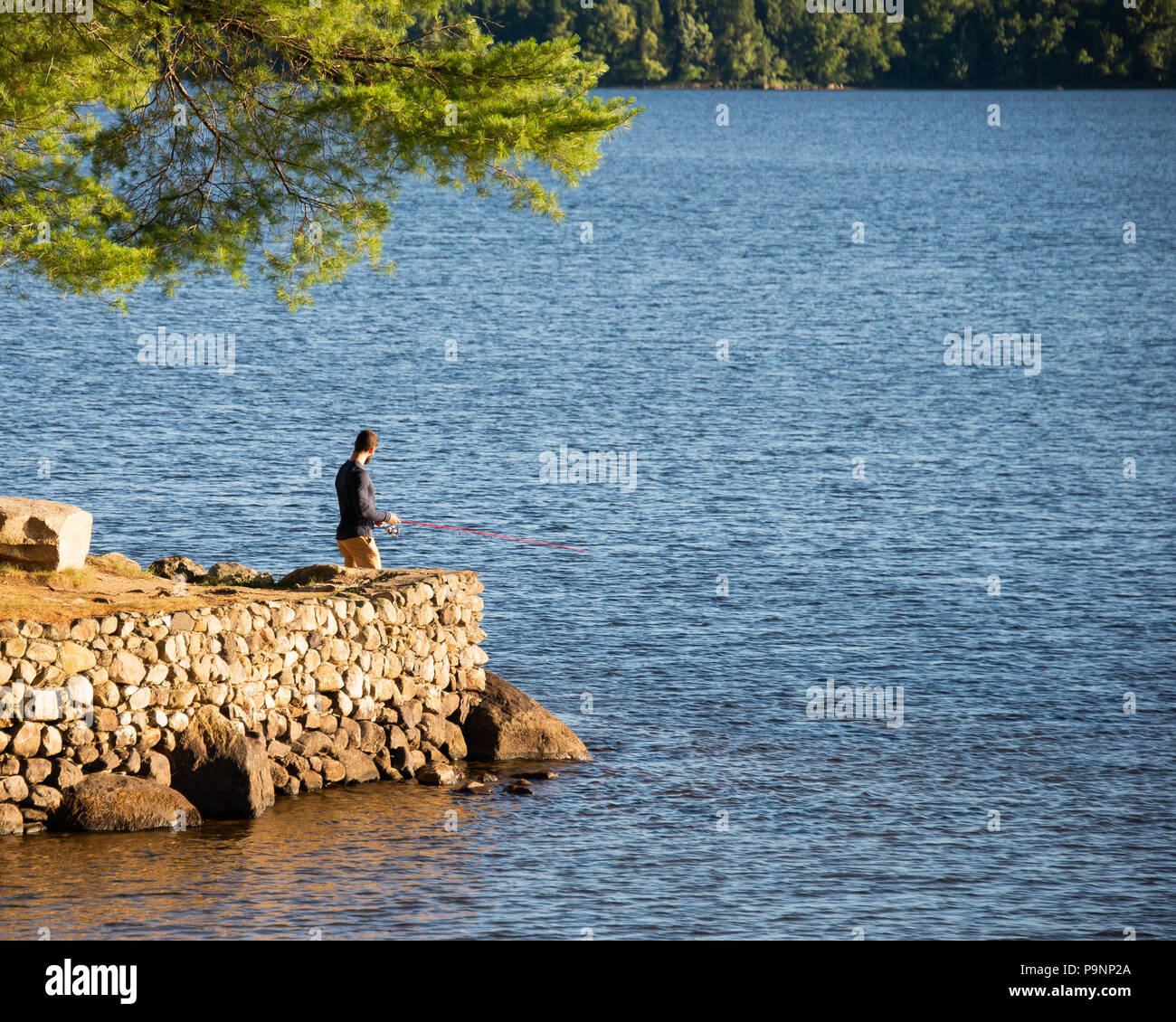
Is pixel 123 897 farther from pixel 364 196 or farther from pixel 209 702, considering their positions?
pixel 364 196

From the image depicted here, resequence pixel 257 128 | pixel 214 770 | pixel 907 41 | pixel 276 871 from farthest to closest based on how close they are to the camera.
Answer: pixel 907 41, pixel 257 128, pixel 214 770, pixel 276 871

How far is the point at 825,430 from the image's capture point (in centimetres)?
4550

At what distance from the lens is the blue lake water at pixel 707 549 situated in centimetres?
1611

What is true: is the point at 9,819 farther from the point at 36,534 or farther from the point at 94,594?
the point at 36,534

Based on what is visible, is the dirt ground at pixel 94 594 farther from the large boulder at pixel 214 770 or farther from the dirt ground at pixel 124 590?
the large boulder at pixel 214 770

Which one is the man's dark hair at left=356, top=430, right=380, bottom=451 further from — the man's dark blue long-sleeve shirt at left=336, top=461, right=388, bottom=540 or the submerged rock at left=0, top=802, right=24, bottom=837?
the submerged rock at left=0, top=802, right=24, bottom=837

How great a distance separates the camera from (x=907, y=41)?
174625 mm

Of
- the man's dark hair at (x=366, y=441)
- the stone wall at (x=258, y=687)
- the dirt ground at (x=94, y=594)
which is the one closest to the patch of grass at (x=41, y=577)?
the dirt ground at (x=94, y=594)

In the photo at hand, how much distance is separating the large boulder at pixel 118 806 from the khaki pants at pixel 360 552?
4651 mm

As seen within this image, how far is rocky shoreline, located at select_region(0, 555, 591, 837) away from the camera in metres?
16.2

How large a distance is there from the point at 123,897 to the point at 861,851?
789 cm

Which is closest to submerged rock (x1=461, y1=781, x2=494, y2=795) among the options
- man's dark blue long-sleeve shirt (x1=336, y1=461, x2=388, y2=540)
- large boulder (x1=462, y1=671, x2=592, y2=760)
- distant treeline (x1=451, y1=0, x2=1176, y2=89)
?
large boulder (x1=462, y1=671, x2=592, y2=760)

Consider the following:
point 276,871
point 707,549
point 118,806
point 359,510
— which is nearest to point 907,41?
point 707,549

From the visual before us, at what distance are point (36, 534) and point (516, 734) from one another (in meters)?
6.33
